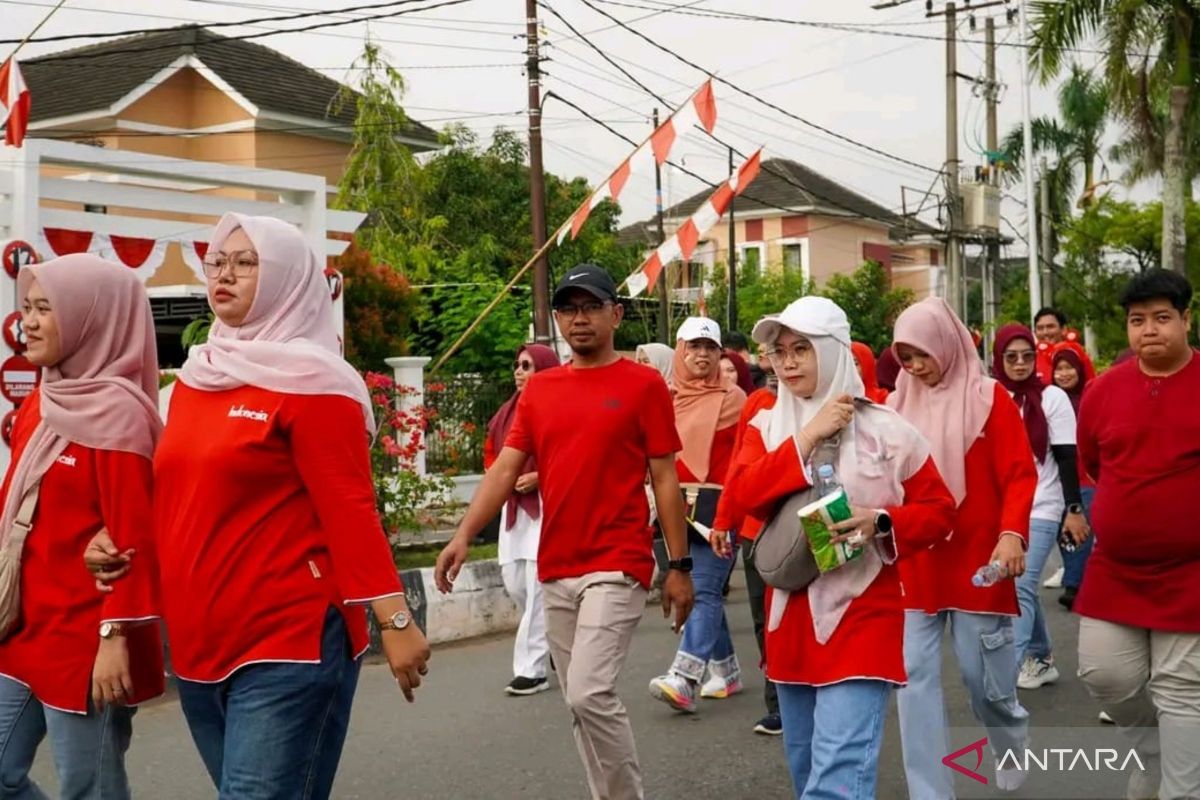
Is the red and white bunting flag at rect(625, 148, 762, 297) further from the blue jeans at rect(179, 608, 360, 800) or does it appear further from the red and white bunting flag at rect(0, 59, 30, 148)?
the blue jeans at rect(179, 608, 360, 800)

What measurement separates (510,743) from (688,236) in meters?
8.46

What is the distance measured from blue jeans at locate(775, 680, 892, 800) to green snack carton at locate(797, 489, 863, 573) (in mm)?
350

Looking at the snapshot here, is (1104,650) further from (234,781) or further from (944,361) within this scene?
→ (234,781)

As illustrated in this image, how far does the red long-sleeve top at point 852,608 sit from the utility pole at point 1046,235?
162 ft

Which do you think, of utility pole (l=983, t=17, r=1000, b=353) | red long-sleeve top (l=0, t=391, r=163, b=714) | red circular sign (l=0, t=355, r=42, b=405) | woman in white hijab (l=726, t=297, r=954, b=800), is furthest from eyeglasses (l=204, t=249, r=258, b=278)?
utility pole (l=983, t=17, r=1000, b=353)

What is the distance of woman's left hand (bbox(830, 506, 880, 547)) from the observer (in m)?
4.39

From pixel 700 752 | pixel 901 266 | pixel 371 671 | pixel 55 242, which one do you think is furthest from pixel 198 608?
pixel 901 266

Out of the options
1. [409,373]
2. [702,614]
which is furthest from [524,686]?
[409,373]

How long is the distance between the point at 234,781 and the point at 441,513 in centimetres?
1112

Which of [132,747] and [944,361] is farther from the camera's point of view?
[132,747]

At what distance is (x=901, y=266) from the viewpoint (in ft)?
246

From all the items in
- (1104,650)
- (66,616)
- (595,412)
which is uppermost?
(595,412)

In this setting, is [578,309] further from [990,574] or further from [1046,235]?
[1046,235]

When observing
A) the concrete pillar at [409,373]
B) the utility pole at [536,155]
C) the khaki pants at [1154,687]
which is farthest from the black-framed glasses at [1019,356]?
the utility pole at [536,155]
